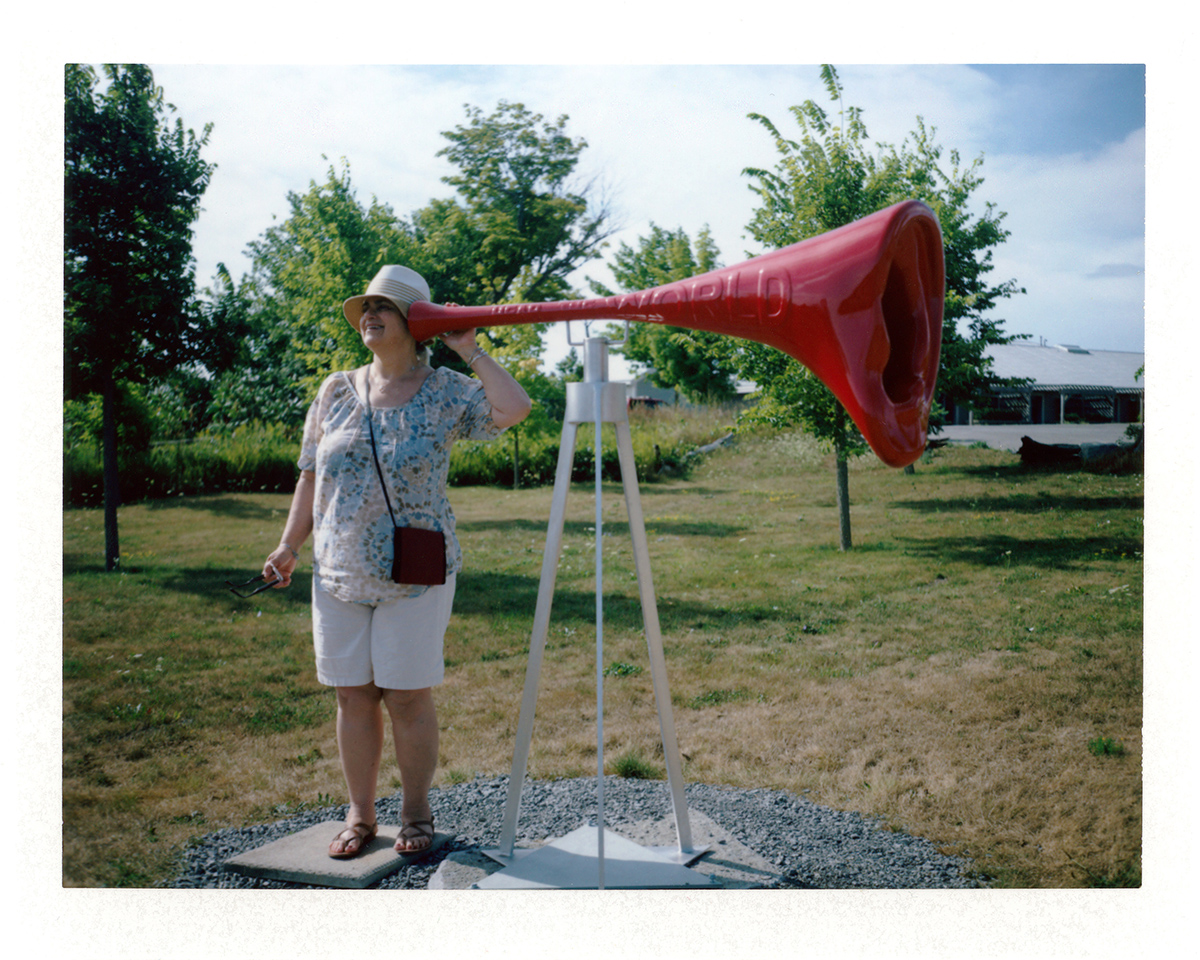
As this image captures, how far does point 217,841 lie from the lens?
2.88 meters

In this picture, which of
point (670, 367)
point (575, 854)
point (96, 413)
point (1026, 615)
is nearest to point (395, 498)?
point (575, 854)

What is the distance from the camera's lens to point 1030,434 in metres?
12.0

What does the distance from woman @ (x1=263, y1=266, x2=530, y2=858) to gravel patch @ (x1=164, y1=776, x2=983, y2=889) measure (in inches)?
19.4

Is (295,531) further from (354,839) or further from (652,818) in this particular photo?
(652,818)

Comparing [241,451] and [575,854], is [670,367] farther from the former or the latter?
[575,854]

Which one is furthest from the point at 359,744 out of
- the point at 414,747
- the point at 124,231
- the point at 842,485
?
the point at 842,485

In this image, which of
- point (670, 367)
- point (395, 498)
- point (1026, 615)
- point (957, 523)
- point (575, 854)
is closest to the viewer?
point (395, 498)

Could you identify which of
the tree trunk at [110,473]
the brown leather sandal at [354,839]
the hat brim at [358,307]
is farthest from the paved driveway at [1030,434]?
the tree trunk at [110,473]

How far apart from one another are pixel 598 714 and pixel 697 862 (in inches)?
27.8

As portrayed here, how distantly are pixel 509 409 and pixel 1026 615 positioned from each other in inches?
177

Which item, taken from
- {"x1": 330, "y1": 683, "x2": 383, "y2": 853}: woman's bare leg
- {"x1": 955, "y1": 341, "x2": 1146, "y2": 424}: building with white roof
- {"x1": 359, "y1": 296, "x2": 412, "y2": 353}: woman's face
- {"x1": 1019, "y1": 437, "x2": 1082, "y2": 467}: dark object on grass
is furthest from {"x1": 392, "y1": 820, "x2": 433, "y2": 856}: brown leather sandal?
{"x1": 1019, "y1": 437, "x2": 1082, "y2": 467}: dark object on grass

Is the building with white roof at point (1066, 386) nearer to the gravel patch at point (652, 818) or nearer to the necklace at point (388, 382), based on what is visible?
the gravel patch at point (652, 818)

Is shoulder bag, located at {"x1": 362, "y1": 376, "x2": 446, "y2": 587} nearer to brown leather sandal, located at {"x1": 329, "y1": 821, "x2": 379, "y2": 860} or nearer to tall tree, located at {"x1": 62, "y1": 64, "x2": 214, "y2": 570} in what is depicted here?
brown leather sandal, located at {"x1": 329, "y1": 821, "x2": 379, "y2": 860}

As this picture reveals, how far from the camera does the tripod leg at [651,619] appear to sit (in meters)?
2.45
